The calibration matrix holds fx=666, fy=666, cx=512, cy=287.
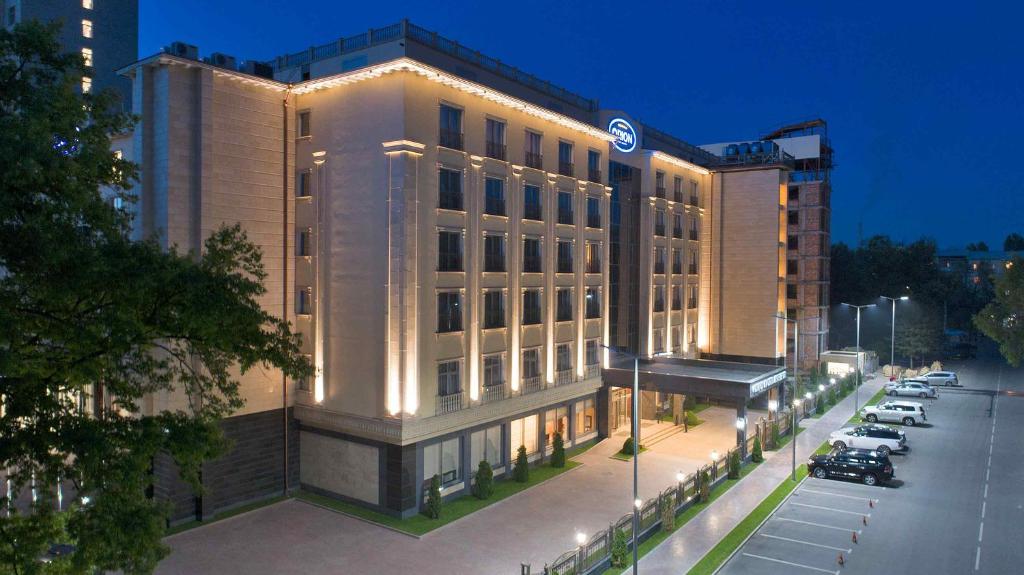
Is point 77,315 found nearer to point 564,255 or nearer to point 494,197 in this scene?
point 494,197

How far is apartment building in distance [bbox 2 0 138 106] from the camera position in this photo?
168 feet

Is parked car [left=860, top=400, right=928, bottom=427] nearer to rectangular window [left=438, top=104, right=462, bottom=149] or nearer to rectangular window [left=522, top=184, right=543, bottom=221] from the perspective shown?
rectangular window [left=522, top=184, right=543, bottom=221]

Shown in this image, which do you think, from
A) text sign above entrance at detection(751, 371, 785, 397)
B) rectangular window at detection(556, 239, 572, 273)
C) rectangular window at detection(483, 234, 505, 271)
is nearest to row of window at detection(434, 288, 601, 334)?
rectangular window at detection(556, 239, 572, 273)

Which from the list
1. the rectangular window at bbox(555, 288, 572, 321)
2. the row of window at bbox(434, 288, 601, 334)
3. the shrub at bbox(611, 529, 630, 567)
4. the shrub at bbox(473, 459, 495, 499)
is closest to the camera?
the shrub at bbox(611, 529, 630, 567)

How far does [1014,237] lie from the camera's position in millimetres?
180125

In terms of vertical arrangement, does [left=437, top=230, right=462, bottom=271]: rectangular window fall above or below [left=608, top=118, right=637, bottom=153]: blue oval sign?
below

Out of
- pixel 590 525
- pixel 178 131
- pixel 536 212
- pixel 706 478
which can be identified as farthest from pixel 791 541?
pixel 178 131

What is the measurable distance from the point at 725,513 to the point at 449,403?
13937mm

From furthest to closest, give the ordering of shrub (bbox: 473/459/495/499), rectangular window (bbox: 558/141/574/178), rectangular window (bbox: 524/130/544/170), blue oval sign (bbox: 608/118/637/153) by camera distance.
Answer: blue oval sign (bbox: 608/118/637/153), rectangular window (bbox: 558/141/574/178), rectangular window (bbox: 524/130/544/170), shrub (bbox: 473/459/495/499)

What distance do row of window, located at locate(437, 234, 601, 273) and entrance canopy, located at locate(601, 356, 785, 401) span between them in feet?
24.5

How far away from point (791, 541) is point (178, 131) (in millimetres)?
31717

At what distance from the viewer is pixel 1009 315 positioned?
61.5 metres

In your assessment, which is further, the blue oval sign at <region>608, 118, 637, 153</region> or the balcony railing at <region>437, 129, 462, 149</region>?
the blue oval sign at <region>608, 118, 637, 153</region>

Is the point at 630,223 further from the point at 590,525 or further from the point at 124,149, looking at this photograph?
the point at 124,149
